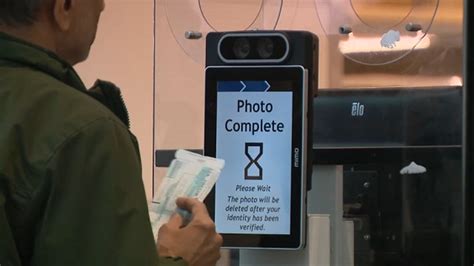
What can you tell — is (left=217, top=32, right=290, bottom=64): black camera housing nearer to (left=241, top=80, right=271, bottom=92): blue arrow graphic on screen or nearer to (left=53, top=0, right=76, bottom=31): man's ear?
(left=241, top=80, right=271, bottom=92): blue arrow graphic on screen

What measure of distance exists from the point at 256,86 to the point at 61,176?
0.95m

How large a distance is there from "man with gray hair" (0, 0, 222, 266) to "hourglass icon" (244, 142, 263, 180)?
0.83m

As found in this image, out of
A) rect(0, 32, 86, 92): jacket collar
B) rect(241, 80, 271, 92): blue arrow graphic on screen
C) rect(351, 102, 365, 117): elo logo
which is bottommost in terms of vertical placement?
rect(0, 32, 86, 92): jacket collar

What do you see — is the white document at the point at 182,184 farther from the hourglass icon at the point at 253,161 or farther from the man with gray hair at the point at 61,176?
the hourglass icon at the point at 253,161

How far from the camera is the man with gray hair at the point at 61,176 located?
80cm

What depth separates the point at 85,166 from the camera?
2.65ft

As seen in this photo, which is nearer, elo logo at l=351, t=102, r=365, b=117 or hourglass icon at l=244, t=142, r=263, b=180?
hourglass icon at l=244, t=142, r=263, b=180

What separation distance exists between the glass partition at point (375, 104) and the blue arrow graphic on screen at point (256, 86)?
40cm

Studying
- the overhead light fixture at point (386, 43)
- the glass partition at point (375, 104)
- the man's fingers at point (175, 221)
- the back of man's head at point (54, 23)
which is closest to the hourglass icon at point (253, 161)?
the glass partition at point (375, 104)

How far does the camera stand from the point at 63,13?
3.07ft

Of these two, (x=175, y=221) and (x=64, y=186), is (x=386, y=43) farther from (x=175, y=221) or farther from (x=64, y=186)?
(x=64, y=186)

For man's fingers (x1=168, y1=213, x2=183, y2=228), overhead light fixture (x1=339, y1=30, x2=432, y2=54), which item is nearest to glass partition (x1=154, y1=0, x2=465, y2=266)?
overhead light fixture (x1=339, y1=30, x2=432, y2=54)

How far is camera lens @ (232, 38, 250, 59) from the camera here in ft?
5.73

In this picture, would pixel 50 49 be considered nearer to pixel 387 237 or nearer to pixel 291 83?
pixel 291 83
